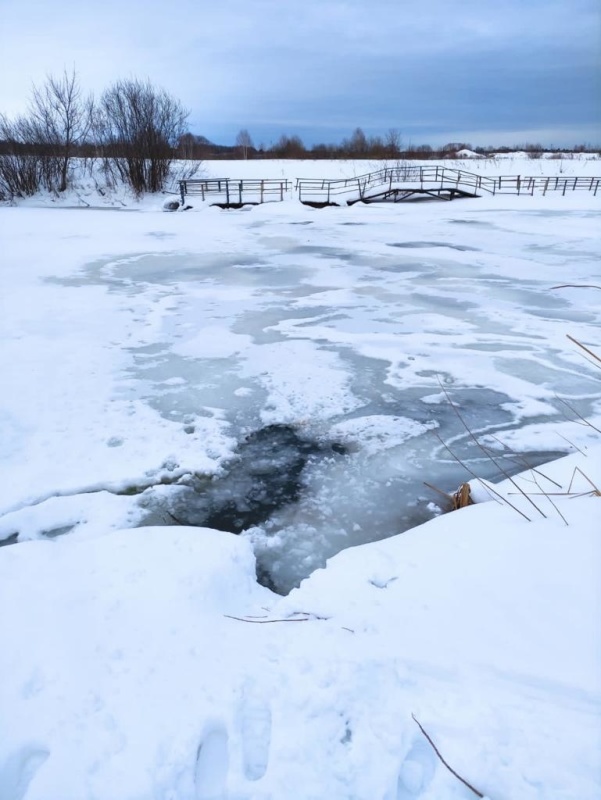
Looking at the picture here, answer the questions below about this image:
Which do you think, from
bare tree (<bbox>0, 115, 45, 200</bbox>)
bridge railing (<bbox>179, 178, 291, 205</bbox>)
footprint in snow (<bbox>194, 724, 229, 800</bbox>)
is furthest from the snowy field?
bare tree (<bbox>0, 115, 45, 200</bbox>)

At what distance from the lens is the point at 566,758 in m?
1.46

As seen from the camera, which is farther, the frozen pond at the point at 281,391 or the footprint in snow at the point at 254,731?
the frozen pond at the point at 281,391

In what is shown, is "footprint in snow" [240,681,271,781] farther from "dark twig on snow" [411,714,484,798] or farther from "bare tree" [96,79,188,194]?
"bare tree" [96,79,188,194]

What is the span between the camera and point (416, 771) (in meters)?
1.53

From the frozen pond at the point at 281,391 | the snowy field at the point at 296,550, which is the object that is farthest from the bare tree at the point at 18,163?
the snowy field at the point at 296,550

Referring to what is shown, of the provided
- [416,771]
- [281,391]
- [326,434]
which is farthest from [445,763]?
[281,391]

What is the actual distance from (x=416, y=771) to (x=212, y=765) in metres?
0.64

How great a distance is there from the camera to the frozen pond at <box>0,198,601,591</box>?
331cm

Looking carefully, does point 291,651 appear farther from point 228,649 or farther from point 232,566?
point 232,566

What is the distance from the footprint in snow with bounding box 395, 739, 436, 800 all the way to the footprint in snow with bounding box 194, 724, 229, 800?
54 centimetres

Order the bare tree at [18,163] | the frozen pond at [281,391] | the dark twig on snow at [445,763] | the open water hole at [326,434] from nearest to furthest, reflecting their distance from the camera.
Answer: the dark twig on snow at [445,763] < the open water hole at [326,434] < the frozen pond at [281,391] < the bare tree at [18,163]

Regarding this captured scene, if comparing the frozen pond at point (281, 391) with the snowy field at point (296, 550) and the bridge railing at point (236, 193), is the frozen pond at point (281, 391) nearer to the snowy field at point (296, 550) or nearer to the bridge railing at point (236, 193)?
the snowy field at point (296, 550)

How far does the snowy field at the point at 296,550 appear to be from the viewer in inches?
62.8

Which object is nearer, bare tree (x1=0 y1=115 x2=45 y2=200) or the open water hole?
the open water hole
